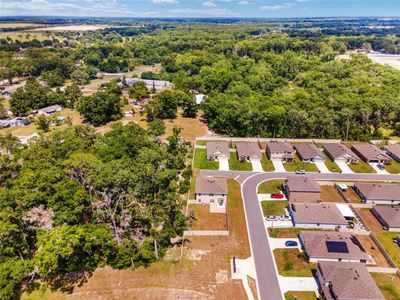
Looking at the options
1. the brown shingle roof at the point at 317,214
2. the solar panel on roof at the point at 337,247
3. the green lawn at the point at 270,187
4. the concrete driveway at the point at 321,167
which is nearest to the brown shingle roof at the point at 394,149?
the concrete driveway at the point at 321,167

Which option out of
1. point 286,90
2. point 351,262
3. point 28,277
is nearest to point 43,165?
point 28,277

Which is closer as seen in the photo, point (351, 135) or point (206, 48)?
point (351, 135)

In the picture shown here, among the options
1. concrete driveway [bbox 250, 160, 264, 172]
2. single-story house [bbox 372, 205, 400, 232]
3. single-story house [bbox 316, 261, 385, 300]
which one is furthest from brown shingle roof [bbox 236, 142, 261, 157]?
single-story house [bbox 316, 261, 385, 300]

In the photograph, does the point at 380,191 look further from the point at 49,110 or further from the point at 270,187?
the point at 49,110

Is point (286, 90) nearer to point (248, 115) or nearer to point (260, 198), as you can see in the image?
point (248, 115)

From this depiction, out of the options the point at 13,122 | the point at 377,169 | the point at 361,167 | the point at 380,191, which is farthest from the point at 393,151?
the point at 13,122

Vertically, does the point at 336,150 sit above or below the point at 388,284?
above

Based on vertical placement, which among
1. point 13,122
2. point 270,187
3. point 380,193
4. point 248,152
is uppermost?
point 380,193
